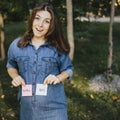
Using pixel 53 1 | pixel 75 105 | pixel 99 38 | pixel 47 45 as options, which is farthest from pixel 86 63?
pixel 47 45

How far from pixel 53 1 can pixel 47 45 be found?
183 inches

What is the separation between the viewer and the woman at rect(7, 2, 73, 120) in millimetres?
3529

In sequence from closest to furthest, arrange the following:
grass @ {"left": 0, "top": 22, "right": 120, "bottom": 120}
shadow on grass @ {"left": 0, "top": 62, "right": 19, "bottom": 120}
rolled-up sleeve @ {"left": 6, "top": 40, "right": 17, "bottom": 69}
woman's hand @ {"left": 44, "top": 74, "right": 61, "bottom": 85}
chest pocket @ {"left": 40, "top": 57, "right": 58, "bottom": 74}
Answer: woman's hand @ {"left": 44, "top": 74, "right": 61, "bottom": 85}
chest pocket @ {"left": 40, "top": 57, "right": 58, "bottom": 74}
rolled-up sleeve @ {"left": 6, "top": 40, "right": 17, "bottom": 69}
shadow on grass @ {"left": 0, "top": 62, "right": 19, "bottom": 120}
grass @ {"left": 0, "top": 22, "right": 120, "bottom": 120}

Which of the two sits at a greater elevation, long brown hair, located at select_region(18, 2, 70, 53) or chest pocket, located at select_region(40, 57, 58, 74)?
long brown hair, located at select_region(18, 2, 70, 53)

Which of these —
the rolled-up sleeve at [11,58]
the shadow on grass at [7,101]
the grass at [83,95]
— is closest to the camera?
the rolled-up sleeve at [11,58]

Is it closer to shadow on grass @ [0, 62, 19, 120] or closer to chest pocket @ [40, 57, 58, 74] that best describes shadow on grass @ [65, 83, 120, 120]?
shadow on grass @ [0, 62, 19, 120]

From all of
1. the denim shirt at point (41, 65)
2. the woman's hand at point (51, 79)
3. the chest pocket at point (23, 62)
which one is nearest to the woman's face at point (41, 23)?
the denim shirt at point (41, 65)

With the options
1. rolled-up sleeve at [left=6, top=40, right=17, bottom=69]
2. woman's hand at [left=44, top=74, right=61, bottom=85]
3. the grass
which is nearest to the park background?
the grass

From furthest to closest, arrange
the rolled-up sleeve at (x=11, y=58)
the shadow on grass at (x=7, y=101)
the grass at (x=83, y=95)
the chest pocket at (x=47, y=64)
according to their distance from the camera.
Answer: the grass at (x=83, y=95), the shadow on grass at (x=7, y=101), the rolled-up sleeve at (x=11, y=58), the chest pocket at (x=47, y=64)

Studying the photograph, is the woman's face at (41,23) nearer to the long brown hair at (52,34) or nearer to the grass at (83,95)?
the long brown hair at (52,34)

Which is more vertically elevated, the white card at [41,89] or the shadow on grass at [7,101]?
the white card at [41,89]

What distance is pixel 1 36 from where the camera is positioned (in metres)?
9.79

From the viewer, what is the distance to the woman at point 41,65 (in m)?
3.53

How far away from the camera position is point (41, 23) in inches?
139
